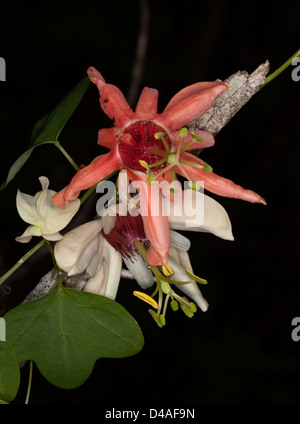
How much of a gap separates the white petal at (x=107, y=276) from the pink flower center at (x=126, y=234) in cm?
1

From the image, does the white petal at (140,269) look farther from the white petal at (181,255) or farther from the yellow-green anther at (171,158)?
the yellow-green anther at (171,158)

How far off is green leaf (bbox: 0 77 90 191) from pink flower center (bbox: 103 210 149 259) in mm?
179

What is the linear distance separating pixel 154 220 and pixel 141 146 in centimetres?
14

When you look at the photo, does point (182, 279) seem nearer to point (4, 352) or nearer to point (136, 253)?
point (136, 253)

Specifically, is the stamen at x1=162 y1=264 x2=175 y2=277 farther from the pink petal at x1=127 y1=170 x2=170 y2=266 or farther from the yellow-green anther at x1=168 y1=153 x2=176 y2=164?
the yellow-green anther at x1=168 y1=153 x2=176 y2=164

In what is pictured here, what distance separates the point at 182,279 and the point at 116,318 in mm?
139

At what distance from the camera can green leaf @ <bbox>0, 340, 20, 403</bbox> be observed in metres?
1.11

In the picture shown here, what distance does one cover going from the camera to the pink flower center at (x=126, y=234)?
118cm

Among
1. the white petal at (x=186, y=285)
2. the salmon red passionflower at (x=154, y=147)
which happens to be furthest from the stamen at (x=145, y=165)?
the white petal at (x=186, y=285)

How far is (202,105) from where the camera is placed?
1033mm

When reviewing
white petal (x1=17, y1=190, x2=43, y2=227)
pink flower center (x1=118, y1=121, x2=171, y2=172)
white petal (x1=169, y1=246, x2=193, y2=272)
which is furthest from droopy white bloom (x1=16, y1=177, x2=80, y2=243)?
white petal (x1=169, y1=246, x2=193, y2=272)

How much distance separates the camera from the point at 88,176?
1.00 m

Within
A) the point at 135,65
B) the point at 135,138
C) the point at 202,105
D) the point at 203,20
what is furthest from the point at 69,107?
the point at 203,20

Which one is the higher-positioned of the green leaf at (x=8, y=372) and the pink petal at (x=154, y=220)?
the pink petal at (x=154, y=220)
